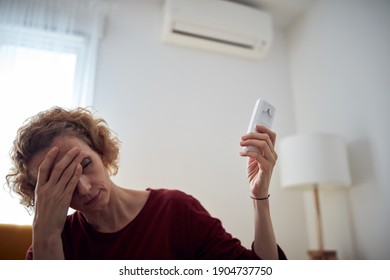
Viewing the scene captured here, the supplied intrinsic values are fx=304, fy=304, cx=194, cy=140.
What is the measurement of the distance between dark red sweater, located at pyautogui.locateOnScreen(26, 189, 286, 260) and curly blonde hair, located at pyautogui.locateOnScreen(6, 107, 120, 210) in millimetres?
139

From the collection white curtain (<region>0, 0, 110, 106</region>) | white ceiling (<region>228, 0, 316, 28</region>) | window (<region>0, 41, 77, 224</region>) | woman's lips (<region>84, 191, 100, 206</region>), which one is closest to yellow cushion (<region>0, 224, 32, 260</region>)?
window (<region>0, 41, 77, 224</region>)

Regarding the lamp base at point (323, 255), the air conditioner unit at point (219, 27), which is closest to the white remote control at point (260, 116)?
the lamp base at point (323, 255)

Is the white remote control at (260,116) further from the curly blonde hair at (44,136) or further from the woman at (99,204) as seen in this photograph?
the curly blonde hair at (44,136)

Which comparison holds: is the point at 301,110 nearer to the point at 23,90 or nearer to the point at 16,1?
the point at 23,90

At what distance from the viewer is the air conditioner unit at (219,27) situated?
153 cm

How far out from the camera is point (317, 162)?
129cm

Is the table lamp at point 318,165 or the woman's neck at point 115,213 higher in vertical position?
the table lamp at point 318,165

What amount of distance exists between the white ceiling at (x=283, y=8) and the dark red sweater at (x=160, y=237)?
1378 millimetres

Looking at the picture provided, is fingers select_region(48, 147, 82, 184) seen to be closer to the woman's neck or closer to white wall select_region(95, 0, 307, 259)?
the woman's neck

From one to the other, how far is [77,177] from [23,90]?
2.22 ft

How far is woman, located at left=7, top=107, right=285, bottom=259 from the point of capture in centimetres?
56

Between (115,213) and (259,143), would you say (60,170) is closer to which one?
(115,213)

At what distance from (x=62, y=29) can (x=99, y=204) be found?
1.04 m
